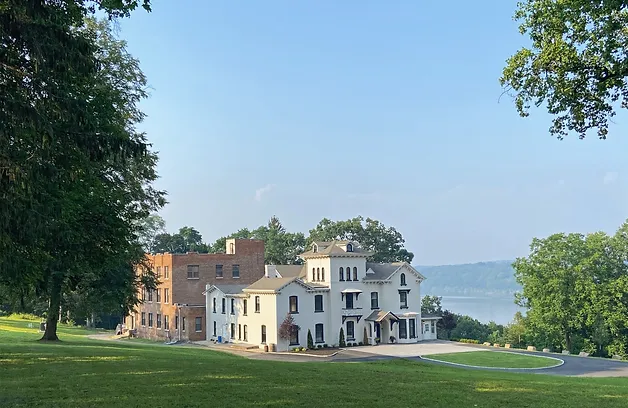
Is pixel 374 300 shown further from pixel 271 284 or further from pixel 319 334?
pixel 271 284

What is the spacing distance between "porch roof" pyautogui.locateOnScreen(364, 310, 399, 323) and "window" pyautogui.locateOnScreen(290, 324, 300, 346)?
8.27m

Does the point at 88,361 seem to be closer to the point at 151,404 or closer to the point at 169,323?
the point at 151,404

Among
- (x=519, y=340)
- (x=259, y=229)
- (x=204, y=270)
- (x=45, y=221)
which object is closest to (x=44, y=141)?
(x=45, y=221)

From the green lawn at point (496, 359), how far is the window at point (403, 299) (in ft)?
41.6

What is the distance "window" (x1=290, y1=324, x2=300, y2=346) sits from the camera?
56938 millimetres

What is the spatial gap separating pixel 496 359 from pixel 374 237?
149 ft

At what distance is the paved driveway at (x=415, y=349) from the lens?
50.8 meters

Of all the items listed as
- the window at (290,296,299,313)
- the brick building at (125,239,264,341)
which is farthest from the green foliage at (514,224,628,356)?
the brick building at (125,239,264,341)

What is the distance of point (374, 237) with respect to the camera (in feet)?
298

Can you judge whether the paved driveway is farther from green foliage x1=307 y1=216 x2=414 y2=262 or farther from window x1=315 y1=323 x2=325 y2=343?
green foliage x1=307 y1=216 x2=414 y2=262

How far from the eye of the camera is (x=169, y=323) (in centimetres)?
6775

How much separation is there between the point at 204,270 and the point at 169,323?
22.8 ft

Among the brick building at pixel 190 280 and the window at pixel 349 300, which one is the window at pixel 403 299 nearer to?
the window at pixel 349 300

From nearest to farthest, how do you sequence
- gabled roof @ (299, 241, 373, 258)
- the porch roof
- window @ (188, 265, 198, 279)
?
the porch roof < gabled roof @ (299, 241, 373, 258) < window @ (188, 265, 198, 279)
